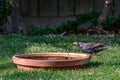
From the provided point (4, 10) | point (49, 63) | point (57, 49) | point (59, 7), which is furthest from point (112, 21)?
point (49, 63)

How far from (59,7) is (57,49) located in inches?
153

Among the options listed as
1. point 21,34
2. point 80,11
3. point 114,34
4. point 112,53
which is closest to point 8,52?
point 112,53

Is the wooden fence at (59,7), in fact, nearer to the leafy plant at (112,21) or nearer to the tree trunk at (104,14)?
the leafy plant at (112,21)

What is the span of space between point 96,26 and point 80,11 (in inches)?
42.5

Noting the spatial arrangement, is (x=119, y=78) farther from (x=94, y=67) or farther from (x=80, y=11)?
(x=80, y=11)

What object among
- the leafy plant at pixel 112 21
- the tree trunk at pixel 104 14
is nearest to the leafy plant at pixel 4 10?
the tree trunk at pixel 104 14

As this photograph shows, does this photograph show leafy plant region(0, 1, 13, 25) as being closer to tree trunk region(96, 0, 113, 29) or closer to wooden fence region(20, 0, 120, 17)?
wooden fence region(20, 0, 120, 17)

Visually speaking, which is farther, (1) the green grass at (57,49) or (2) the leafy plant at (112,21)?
(2) the leafy plant at (112,21)

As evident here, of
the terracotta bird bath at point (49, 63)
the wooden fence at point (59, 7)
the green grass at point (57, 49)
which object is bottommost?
the green grass at point (57, 49)

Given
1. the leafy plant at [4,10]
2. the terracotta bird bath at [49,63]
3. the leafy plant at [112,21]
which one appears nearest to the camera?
the terracotta bird bath at [49,63]

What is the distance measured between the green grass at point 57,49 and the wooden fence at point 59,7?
1.99m

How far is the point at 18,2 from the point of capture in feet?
37.4

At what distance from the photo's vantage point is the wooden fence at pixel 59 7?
40.2ft

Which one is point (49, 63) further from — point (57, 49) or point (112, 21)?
point (112, 21)
